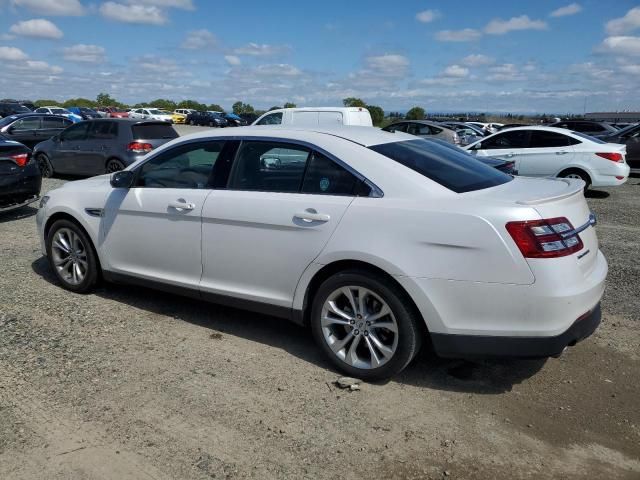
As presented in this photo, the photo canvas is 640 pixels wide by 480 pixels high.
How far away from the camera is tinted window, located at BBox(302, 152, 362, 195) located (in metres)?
3.83

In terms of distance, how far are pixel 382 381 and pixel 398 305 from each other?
1.94 ft

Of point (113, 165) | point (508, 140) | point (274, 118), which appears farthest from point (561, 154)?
point (113, 165)

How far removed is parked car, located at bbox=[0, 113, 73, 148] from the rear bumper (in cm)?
1683

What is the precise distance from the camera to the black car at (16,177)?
8.67 meters

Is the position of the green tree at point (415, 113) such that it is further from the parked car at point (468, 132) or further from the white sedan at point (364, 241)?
the white sedan at point (364, 241)

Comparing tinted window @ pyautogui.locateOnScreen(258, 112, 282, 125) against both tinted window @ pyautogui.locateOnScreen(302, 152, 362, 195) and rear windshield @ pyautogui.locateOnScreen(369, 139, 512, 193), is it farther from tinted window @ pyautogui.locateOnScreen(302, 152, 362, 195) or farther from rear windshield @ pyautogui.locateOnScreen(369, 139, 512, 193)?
tinted window @ pyautogui.locateOnScreen(302, 152, 362, 195)

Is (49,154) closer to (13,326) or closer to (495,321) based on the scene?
(13,326)

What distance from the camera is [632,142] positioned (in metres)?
17.0

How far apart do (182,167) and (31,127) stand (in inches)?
601

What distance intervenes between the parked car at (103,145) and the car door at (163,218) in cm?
811

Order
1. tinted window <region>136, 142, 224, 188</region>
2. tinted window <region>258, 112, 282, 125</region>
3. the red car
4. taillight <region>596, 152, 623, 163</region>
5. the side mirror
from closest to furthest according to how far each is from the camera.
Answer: tinted window <region>136, 142, 224, 188</region>
the side mirror
taillight <region>596, 152, 623, 163</region>
tinted window <region>258, 112, 282, 125</region>
the red car

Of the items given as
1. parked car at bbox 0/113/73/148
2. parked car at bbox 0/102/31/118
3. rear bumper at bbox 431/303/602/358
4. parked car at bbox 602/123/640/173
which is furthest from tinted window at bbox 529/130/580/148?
parked car at bbox 0/102/31/118

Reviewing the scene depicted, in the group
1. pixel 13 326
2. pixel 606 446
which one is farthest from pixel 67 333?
pixel 606 446

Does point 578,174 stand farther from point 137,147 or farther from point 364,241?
point 364,241
